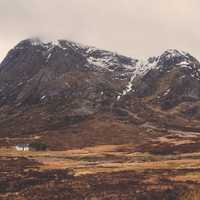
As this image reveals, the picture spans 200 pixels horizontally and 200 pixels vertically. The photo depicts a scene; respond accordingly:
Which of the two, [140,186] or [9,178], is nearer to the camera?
[140,186]

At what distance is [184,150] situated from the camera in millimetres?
136875

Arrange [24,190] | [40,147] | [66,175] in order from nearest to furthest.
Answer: [24,190] < [66,175] < [40,147]

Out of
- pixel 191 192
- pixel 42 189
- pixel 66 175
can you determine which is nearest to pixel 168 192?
pixel 191 192

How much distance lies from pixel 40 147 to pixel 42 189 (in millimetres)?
107837

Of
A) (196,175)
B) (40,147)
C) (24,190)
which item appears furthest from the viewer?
(40,147)

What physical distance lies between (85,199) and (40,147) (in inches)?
4608

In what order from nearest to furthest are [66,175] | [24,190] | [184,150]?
[24,190]
[66,175]
[184,150]

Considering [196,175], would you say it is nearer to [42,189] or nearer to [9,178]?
[42,189]

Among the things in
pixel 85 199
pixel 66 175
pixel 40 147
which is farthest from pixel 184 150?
pixel 85 199

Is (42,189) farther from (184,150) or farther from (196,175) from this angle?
(184,150)

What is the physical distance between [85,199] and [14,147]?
125 m

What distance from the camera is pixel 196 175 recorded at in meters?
70.7

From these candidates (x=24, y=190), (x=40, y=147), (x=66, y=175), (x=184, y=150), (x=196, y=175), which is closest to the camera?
(x=24, y=190)

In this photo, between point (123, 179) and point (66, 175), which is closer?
point (123, 179)
